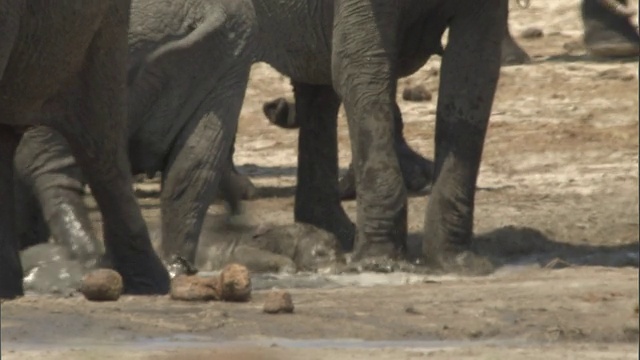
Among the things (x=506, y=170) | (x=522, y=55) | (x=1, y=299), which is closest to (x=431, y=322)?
(x=1, y=299)

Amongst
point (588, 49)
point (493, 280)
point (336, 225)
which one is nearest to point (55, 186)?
point (493, 280)

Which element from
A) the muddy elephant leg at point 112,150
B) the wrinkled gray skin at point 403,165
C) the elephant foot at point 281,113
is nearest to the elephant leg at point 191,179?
the muddy elephant leg at point 112,150

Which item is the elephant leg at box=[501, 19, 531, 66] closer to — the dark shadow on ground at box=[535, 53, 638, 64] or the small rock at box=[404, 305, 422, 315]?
the dark shadow on ground at box=[535, 53, 638, 64]

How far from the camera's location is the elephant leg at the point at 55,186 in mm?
8203

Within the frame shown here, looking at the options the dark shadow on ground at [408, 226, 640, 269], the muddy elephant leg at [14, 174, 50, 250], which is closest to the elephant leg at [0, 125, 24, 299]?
the muddy elephant leg at [14, 174, 50, 250]

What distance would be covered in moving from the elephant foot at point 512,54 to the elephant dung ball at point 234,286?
763 cm

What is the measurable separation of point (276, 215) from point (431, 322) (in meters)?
3.53

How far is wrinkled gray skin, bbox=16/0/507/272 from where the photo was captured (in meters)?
8.60

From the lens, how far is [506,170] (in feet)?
38.9

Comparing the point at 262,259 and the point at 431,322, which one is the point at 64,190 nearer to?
the point at 262,259

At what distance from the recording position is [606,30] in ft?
34.4

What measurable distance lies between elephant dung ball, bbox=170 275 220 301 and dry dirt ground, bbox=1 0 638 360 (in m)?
0.09

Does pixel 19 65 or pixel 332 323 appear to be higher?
pixel 19 65

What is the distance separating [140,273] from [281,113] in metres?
4.33
